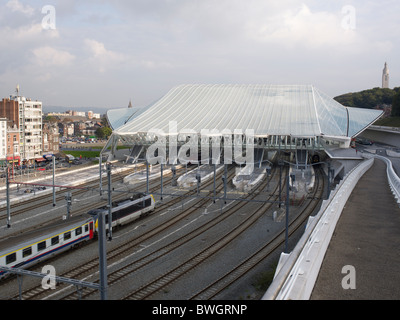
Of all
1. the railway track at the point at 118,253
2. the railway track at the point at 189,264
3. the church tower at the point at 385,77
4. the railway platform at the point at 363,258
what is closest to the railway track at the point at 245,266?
the railway track at the point at 189,264

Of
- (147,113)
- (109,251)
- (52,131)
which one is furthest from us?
(52,131)

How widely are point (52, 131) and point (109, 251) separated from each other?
62332mm

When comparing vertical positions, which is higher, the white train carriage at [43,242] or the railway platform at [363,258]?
the railway platform at [363,258]

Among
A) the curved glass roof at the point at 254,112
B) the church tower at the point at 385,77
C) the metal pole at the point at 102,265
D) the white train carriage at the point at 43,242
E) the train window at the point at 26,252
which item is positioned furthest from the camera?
the church tower at the point at 385,77

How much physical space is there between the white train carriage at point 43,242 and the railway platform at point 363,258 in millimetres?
12724

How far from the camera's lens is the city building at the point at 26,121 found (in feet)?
213

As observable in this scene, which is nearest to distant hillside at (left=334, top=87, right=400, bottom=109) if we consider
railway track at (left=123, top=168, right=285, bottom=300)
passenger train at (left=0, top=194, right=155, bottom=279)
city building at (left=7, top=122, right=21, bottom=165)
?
city building at (left=7, top=122, right=21, bottom=165)

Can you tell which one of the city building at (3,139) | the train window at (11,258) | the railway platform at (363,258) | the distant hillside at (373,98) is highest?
the distant hillside at (373,98)

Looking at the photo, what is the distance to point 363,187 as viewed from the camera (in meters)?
20.7

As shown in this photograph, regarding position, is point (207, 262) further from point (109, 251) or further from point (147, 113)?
point (147, 113)

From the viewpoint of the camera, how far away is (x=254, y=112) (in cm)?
5341

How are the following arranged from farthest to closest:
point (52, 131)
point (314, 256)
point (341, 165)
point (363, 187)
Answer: point (52, 131)
point (341, 165)
point (363, 187)
point (314, 256)

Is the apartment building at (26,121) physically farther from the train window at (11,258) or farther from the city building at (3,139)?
the train window at (11,258)

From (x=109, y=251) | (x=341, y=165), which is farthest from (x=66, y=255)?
(x=341, y=165)
